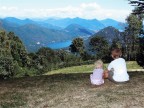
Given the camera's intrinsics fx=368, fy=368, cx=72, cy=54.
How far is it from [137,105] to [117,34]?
142m

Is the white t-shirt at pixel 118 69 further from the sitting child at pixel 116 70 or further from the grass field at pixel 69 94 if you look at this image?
the grass field at pixel 69 94

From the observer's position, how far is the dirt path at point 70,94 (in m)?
15.8

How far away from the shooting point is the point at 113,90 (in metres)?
17.7

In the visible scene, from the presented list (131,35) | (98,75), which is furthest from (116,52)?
(131,35)

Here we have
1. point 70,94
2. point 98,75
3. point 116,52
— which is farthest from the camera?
point 116,52

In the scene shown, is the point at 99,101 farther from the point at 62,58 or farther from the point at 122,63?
the point at 62,58

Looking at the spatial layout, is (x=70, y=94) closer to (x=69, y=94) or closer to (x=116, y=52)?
(x=69, y=94)

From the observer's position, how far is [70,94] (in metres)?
17.4

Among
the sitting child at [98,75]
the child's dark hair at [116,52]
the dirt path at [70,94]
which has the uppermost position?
the child's dark hair at [116,52]

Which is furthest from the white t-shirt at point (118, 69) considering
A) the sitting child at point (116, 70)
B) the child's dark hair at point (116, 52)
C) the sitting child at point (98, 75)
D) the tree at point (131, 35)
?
the tree at point (131, 35)

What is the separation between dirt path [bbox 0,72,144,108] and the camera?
15.8 metres

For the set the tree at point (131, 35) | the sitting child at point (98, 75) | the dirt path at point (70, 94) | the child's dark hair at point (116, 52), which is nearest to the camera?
the dirt path at point (70, 94)

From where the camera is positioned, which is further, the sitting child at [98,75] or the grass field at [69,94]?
the sitting child at [98,75]

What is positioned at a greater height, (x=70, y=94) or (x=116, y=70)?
(x=116, y=70)
